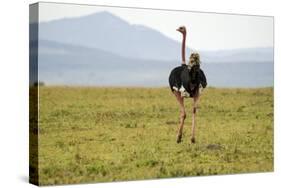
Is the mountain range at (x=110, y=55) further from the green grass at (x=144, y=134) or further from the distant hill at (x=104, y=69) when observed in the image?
the green grass at (x=144, y=134)

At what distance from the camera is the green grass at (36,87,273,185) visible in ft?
38.5

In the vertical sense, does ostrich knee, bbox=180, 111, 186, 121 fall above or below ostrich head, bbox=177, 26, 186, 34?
below

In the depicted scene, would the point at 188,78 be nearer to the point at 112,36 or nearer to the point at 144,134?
the point at 144,134

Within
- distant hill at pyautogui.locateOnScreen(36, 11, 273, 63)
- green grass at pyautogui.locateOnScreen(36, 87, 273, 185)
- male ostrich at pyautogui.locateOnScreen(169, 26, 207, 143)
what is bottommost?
green grass at pyautogui.locateOnScreen(36, 87, 273, 185)

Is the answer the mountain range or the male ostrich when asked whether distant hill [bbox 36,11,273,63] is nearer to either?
the mountain range

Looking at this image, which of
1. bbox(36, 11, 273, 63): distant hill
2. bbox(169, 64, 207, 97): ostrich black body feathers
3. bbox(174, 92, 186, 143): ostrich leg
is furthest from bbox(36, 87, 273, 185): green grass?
bbox(36, 11, 273, 63): distant hill

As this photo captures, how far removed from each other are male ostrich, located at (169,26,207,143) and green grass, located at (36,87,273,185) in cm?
9

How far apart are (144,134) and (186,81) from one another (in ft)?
3.71

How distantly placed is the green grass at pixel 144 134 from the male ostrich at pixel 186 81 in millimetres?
94

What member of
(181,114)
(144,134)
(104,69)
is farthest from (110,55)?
(181,114)

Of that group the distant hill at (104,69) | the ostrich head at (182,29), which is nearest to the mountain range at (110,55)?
the distant hill at (104,69)

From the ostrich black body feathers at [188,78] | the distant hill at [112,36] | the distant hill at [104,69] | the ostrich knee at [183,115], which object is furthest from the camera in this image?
the ostrich knee at [183,115]

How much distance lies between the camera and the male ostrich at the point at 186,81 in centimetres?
1284

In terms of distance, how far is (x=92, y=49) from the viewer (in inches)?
476
